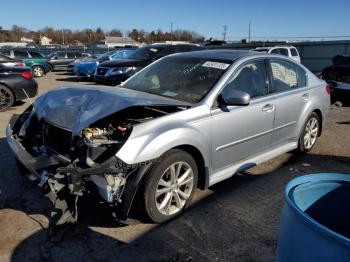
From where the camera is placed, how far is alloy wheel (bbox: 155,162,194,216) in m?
3.38

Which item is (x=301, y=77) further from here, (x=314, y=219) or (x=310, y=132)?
(x=314, y=219)

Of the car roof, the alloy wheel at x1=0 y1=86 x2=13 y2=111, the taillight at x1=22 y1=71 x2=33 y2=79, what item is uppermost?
the car roof

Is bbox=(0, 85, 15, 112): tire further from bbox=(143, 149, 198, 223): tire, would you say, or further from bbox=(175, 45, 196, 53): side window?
bbox=(143, 149, 198, 223): tire

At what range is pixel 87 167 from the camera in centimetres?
301

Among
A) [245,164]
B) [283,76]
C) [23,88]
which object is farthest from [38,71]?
[245,164]

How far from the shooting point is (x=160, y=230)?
10.9ft

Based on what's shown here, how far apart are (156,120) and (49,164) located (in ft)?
3.56

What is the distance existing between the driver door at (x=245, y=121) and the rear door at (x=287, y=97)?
17 cm

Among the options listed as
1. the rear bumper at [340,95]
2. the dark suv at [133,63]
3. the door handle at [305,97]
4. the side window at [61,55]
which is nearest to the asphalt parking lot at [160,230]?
the door handle at [305,97]

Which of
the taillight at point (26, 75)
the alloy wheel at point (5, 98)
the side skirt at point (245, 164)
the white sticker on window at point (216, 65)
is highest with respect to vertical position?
the white sticker on window at point (216, 65)

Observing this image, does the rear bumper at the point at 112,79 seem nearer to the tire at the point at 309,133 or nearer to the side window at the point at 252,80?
the tire at the point at 309,133

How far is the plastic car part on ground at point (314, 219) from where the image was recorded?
1449 millimetres

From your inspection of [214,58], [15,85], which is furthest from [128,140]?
[15,85]

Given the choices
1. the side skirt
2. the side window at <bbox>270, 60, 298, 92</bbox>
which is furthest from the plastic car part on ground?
the side window at <bbox>270, 60, 298, 92</bbox>
